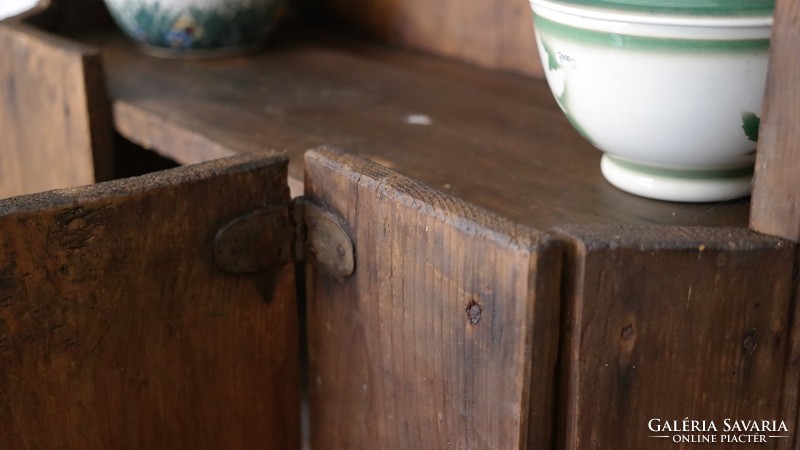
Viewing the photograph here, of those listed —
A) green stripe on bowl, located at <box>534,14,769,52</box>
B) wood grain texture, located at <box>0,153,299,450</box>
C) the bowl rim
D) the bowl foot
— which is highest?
the bowl rim

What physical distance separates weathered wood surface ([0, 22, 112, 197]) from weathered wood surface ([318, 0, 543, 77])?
0.40 m

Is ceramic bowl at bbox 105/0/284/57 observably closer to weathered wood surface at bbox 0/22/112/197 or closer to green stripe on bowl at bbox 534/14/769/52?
weathered wood surface at bbox 0/22/112/197

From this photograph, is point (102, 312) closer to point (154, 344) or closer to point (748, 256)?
point (154, 344)

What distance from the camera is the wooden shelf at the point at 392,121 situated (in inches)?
25.5

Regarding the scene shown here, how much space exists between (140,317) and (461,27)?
62 centimetres

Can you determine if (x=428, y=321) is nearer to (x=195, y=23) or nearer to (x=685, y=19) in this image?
(x=685, y=19)

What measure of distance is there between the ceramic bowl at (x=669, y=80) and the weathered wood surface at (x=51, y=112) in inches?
19.1

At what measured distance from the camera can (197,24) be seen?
1.05 meters

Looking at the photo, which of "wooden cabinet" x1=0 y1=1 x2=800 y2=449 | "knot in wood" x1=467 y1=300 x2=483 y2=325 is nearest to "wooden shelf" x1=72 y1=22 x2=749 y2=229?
"wooden cabinet" x1=0 y1=1 x2=800 y2=449

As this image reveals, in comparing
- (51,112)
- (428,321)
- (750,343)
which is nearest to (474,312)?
(428,321)

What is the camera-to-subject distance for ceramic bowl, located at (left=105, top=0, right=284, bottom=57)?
1033 mm

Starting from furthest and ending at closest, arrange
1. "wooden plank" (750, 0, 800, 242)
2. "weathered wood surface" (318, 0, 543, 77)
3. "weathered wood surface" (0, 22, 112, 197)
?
"weathered wood surface" (318, 0, 543, 77) → "weathered wood surface" (0, 22, 112, 197) → "wooden plank" (750, 0, 800, 242)

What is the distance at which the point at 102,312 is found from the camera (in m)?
0.58

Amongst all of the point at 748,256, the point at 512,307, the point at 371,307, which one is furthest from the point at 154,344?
the point at 748,256
